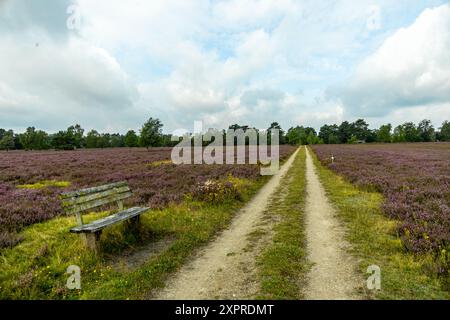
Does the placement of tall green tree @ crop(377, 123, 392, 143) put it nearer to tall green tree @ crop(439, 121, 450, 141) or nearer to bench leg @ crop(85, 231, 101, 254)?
tall green tree @ crop(439, 121, 450, 141)

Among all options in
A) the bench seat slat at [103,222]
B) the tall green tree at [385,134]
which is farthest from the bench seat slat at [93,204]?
the tall green tree at [385,134]

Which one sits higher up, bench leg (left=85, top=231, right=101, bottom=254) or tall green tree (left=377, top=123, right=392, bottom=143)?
tall green tree (left=377, top=123, right=392, bottom=143)

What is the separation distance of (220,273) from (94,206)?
3.98 meters

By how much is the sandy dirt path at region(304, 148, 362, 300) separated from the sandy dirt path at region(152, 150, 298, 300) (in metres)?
1.18

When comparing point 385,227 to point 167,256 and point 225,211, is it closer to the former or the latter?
point 225,211

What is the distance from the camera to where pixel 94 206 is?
7492 millimetres

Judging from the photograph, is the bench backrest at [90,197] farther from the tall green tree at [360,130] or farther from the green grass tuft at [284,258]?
the tall green tree at [360,130]

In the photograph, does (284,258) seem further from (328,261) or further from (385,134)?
(385,134)

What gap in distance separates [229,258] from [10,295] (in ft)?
13.9

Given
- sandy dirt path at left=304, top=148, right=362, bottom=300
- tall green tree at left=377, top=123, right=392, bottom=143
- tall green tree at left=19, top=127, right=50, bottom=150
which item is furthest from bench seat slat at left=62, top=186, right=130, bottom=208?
tall green tree at left=377, top=123, right=392, bottom=143

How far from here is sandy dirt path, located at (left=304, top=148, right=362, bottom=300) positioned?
4938 mm

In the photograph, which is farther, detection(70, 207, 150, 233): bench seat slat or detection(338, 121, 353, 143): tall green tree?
detection(338, 121, 353, 143): tall green tree

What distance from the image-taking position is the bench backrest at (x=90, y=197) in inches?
268

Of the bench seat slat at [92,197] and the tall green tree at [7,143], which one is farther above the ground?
the tall green tree at [7,143]
